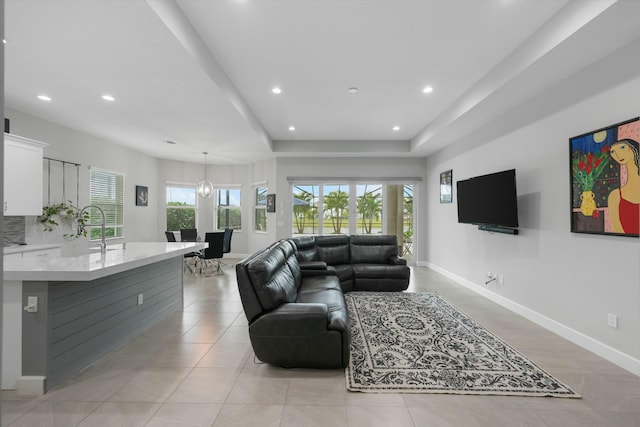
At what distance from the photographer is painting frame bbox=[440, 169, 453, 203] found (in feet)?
19.6

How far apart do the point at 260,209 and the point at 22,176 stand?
4.91 meters

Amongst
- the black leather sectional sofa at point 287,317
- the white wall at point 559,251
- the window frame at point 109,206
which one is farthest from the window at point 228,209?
the white wall at point 559,251

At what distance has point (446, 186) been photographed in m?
6.18

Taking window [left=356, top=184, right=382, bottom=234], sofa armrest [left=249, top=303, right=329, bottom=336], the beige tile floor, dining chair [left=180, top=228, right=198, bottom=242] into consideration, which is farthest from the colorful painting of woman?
dining chair [left=180, top=228, right=198, bottom=242]

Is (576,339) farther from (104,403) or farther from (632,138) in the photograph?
(104,403)

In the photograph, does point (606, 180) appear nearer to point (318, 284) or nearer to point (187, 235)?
point (318, 284)

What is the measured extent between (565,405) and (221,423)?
2298 mm

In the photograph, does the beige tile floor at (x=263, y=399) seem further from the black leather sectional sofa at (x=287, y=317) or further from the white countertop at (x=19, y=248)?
the white countertop at (x=19, y=248)

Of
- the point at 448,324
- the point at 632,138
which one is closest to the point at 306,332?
the point at 448,324

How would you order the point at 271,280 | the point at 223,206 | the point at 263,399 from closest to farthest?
the point at 263,399, the point at 271,280, the point at 223,206

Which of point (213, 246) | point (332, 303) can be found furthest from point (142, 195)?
point (332, 303)

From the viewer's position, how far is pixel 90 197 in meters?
5.79

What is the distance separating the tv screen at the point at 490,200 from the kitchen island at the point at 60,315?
3958mm

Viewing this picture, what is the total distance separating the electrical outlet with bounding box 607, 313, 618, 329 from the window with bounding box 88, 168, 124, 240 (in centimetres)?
739
